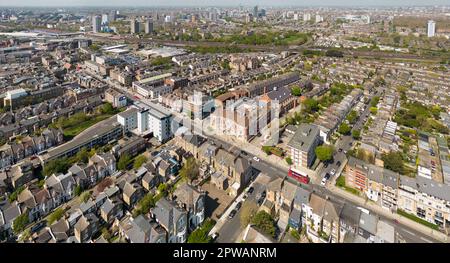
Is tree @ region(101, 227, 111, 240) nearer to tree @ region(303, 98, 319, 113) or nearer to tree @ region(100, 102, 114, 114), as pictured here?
tree @ region(100, 102, 114, 114)

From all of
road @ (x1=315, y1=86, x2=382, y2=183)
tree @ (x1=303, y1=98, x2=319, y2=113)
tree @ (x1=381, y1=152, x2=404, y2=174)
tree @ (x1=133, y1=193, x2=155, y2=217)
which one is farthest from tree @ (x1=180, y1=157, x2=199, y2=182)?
tree @ (x1=303, y1=98, x2=319, y2=113)

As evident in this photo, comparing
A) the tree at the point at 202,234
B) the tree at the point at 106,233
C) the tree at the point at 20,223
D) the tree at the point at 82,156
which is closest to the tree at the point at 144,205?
the tree at the point at 106,233

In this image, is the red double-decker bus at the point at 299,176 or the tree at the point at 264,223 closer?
the tree at the point at 264,223

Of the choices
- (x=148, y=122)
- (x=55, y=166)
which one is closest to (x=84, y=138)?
(x=55, y=166)

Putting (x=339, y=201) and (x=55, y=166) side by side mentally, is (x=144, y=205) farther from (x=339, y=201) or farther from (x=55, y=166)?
(x=339, y=201)

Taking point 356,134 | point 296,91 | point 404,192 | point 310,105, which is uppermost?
point 296,91

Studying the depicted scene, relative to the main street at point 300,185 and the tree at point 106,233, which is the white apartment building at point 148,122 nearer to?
the main street at point 300,185

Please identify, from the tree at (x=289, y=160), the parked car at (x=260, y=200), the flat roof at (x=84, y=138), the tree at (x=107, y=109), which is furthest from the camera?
the tree at (x=107, y=109)
